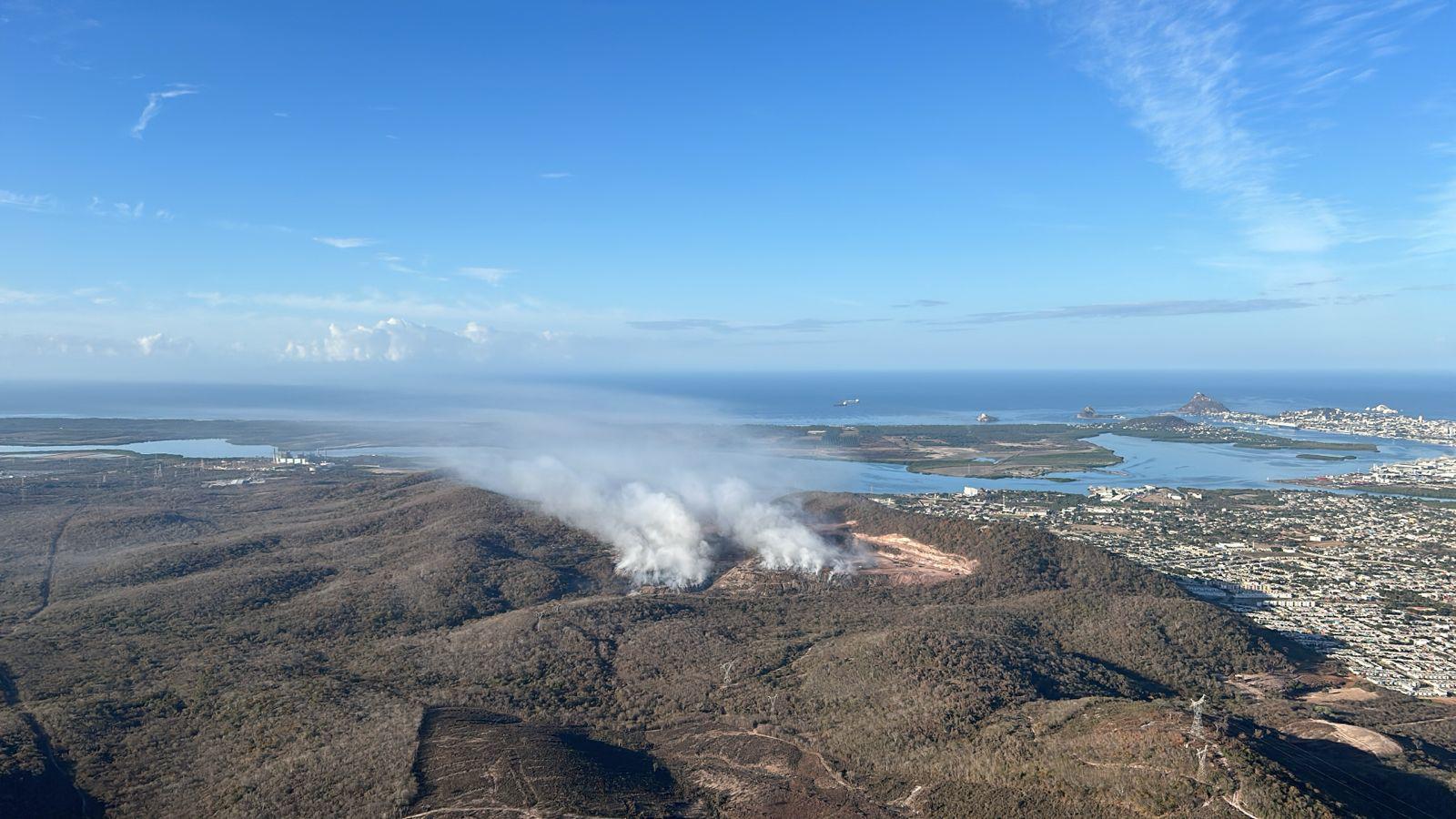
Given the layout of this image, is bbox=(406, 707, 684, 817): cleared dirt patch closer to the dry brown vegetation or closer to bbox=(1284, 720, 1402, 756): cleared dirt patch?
the dry brown vegetation

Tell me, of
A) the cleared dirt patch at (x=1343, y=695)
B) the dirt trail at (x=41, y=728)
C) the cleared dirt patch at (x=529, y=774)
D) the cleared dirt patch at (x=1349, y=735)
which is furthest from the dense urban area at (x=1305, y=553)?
the dirt trail at (x=41, y=728)

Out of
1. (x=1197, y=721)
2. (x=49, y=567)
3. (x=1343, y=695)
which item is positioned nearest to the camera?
(x=1197, y=721)

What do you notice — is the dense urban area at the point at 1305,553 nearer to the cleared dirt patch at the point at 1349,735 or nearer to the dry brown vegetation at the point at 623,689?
the dry brown vegetation at the point at 623,689

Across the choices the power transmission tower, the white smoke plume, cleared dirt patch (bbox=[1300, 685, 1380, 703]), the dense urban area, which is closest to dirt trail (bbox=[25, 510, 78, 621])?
the white smoke plume

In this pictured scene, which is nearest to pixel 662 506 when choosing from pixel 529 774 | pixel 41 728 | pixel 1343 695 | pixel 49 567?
pixel 529 774

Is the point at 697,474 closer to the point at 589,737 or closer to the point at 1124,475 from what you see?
the point at 589,737

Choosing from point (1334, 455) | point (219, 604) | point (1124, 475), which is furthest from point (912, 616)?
point (1334, 455)

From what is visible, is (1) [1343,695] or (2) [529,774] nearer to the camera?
(2) [529,774]

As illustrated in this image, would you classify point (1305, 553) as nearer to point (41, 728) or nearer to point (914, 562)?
point (914, 562)
